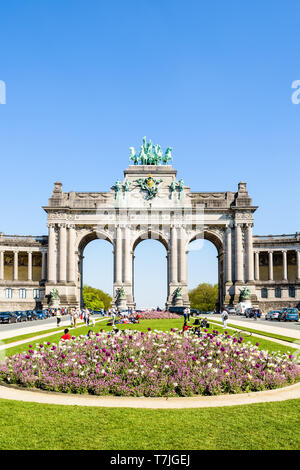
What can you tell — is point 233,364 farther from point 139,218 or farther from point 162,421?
point 139,218

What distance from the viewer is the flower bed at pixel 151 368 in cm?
1648

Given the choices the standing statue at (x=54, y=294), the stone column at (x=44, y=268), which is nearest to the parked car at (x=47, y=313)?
the standing statue at (x=54, y=294)

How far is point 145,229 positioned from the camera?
305ft

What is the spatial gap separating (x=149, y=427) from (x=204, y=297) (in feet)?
508

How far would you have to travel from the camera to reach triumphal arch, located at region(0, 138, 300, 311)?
9112cm

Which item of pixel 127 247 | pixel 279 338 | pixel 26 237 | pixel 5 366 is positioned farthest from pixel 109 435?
pixel 26 237

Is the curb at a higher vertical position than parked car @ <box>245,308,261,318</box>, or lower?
higher

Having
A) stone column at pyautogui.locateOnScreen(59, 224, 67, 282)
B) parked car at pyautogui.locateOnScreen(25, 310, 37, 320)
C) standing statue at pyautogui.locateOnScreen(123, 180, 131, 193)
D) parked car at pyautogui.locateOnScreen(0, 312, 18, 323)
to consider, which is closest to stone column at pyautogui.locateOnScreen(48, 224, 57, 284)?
stone column at pyautogui.locateOnScreen(59, 224, 67, 282)

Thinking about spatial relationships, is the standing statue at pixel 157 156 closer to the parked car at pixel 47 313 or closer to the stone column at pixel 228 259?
the stone column at pixel 228 259

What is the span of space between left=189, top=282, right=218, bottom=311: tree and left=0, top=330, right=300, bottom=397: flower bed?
14432 centimetres

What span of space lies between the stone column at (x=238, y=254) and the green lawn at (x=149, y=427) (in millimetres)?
77291

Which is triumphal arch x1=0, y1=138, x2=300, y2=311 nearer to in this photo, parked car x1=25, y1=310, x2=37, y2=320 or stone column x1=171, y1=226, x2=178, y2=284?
stone column x1=171, y1=226, x2=178, y2=284

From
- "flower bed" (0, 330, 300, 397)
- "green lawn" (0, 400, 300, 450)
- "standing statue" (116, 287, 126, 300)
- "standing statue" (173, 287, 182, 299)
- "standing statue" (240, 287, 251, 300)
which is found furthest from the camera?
"standing statue" (173, 287, 182, 299)

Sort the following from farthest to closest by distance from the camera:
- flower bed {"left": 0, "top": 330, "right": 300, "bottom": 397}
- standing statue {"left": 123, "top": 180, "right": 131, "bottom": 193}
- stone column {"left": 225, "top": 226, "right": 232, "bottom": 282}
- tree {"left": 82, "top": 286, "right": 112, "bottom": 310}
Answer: tree {"left": 82, "top": 286, "right": 112, "bottom": 310} → standing statue {"left": 123, "top": 180, "right": 131, "bottom": 193} → stone column {"left": 225, "top": 226, "right": 232, "bottom": 282} → flower bed {"left": 0, "top": 330, "right": 300, "bottom": 397}
